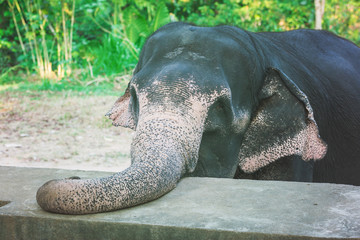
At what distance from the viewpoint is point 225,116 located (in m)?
2.64

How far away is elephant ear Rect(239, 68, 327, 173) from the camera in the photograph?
9.14 feet

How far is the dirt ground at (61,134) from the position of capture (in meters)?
5.89

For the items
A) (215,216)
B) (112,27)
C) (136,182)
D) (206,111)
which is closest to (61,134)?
(112,27)

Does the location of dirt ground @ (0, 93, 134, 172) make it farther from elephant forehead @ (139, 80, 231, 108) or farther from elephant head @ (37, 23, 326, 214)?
elephant forehead @ (139, 80, 231, 108)

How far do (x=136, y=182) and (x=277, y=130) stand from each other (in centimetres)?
123

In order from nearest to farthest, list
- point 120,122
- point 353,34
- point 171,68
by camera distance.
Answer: point 171,68
point 120,122
point 353,34

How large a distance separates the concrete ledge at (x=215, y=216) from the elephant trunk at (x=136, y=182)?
1.3 inches

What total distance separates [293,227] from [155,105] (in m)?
0.92

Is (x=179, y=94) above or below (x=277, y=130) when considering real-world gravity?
above

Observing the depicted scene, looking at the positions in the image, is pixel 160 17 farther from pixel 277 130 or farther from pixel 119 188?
pixel 119 188

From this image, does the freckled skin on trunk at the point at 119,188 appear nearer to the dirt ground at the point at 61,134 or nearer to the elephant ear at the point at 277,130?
the elephant ear at the point at 277,130

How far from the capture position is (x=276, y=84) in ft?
9.31

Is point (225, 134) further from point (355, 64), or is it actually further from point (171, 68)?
point (355, 64)

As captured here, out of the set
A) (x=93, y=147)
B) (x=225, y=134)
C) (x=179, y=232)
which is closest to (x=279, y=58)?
(x=225, y=134)
